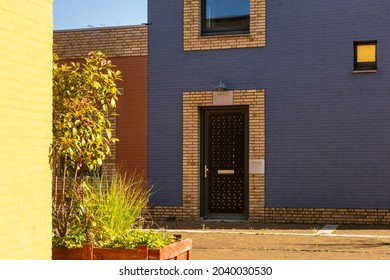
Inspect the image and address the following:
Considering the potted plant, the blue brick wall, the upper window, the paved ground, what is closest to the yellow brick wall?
the potted plant

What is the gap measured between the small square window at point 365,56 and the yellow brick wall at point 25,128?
10.6 m

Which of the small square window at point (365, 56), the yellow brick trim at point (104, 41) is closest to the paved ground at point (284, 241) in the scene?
the small square window at point (365, 56)

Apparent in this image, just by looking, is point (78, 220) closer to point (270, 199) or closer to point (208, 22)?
point (270, 199)

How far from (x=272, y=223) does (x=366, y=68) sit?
12.5 feet

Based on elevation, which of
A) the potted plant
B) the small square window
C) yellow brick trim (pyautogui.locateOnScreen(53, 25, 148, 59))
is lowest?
the potted plant

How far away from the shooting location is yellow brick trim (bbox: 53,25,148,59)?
17.2 meters

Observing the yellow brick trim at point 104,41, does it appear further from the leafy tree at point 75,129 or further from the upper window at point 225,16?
the leafy tree at point 75,129

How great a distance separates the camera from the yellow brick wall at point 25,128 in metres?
5.53

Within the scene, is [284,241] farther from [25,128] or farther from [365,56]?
[25,128]

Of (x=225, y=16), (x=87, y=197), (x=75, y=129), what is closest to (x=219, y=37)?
(x=225, y=16)

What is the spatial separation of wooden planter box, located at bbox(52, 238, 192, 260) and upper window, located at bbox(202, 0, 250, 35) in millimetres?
10024

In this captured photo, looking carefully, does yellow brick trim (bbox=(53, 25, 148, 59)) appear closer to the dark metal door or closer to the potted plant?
the dark metal door

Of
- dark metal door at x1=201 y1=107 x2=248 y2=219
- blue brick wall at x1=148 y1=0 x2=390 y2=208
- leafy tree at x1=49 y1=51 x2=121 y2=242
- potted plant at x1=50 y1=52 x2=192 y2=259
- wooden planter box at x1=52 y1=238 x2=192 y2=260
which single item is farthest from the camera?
dark metal door at x1=201 y1=107 x2=248 y2=219

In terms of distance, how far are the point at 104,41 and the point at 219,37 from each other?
9.20ft
